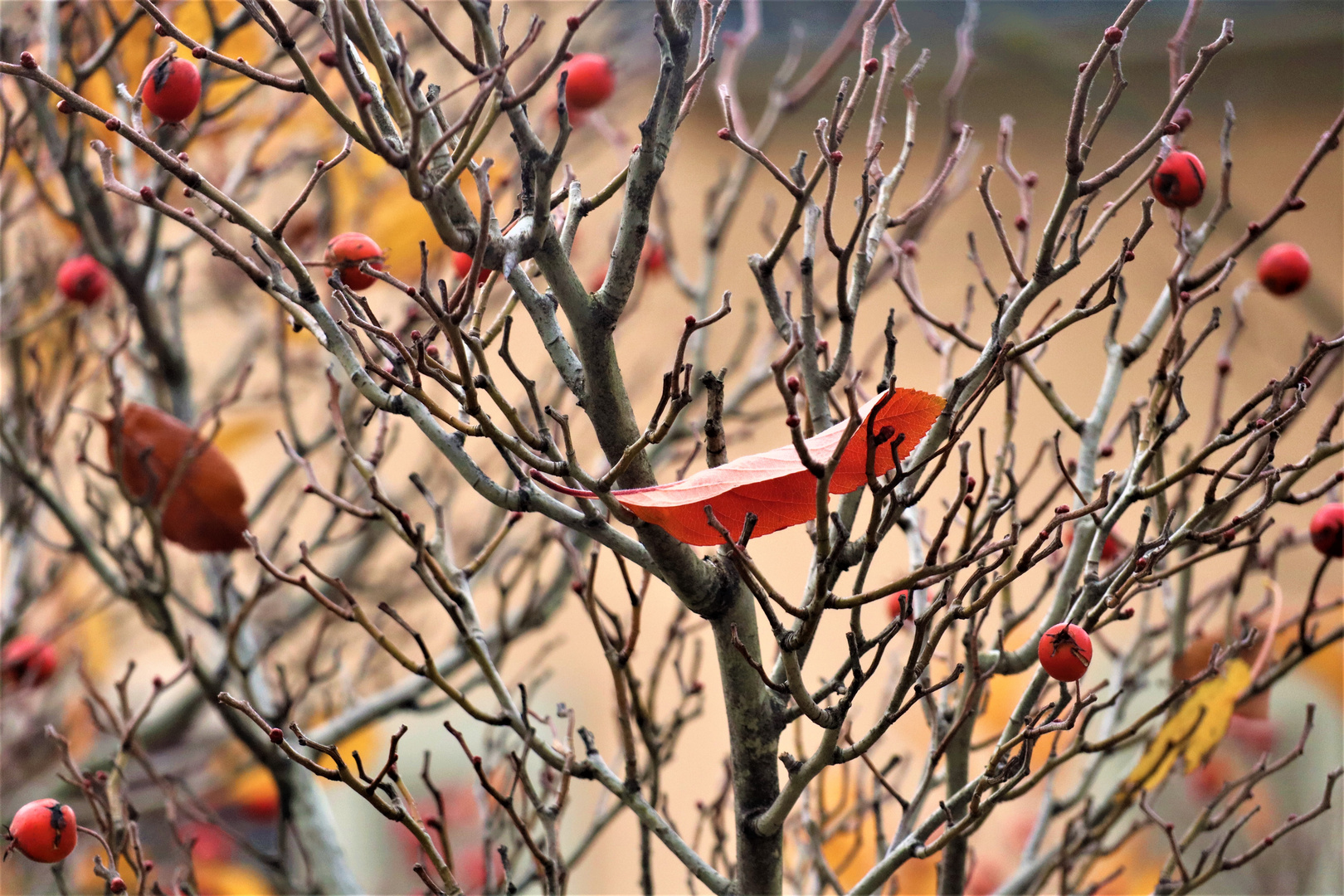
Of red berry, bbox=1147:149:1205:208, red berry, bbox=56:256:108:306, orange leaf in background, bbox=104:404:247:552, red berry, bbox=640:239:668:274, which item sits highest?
red berry, bbox=640:239:668:274

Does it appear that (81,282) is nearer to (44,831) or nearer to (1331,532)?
(44,831)

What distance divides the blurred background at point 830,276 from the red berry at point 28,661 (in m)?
0.23

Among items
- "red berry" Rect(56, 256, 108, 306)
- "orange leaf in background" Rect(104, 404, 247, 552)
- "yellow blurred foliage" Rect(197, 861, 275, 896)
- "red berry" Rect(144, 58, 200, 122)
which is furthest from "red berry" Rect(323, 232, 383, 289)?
"yellow blurred foliage" Rect(197, 861, 275, 896)

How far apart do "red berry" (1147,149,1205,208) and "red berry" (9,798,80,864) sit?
58 cm

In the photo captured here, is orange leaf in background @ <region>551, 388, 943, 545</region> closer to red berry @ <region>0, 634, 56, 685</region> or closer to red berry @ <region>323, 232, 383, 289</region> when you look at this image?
red berry @ <region>323, 232, 383, 289</region>

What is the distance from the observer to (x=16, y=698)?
3.57 ft

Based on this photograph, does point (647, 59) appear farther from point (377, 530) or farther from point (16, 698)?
point (16, 698)

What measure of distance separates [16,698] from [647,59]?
103cm

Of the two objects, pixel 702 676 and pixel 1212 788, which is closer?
pixel 1212 788

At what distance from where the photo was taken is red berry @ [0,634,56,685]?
2.85 ft

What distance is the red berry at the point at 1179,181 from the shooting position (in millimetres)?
512

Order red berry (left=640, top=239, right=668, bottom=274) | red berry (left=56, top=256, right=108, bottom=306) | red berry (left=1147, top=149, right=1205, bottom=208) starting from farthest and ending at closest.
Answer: red berry (left=640, top=239, right=668, bottom=274), red berry (left=56, top=256, right=108, bottom=306), red berry (left=1147, top=149, right=1205, bottom=208)

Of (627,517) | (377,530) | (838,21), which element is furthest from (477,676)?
(838,21)

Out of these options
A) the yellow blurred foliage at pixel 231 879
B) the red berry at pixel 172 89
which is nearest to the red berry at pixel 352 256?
the red berry at pixel 172 89
